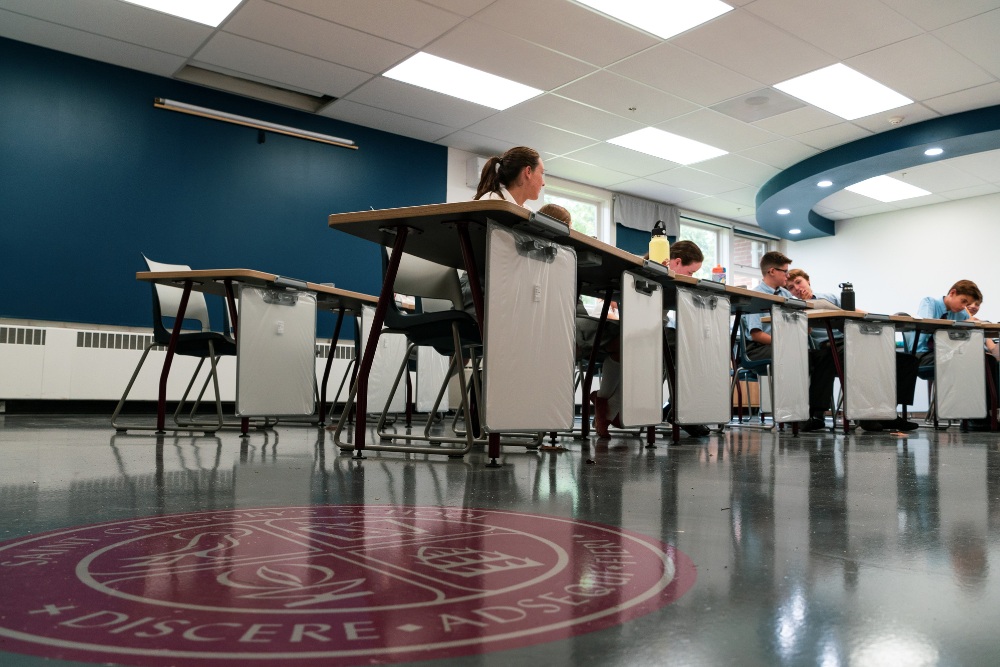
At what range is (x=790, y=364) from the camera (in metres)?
4.46

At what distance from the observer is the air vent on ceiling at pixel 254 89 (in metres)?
6.41

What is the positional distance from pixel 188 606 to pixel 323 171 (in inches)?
276

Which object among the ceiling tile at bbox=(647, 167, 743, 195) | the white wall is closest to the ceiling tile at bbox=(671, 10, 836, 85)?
the ceiling tile at bbox=(647, 167, 743, 195)

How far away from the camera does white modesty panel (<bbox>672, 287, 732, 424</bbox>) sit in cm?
348

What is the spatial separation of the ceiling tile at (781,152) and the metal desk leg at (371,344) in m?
6.36

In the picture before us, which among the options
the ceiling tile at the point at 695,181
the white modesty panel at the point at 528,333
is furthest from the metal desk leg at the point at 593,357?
the ceiling tile at the point at 695,181

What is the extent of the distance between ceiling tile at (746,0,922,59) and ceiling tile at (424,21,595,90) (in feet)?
4.93

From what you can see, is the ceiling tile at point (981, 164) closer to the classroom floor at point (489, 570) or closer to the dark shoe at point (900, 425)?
the dark shoe at point (900, 425)

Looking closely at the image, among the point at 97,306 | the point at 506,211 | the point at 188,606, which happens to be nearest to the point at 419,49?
the point at 97,306

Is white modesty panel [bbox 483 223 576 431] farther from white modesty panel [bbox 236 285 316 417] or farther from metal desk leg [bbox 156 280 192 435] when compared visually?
metal desk leg [bbox 156 280 192 435]

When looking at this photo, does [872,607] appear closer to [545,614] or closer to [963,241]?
[545,614]

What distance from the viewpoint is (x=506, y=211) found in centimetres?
210

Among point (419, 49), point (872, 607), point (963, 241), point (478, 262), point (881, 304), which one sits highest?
point (419, 49)

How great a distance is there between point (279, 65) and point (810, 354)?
4742 mm
